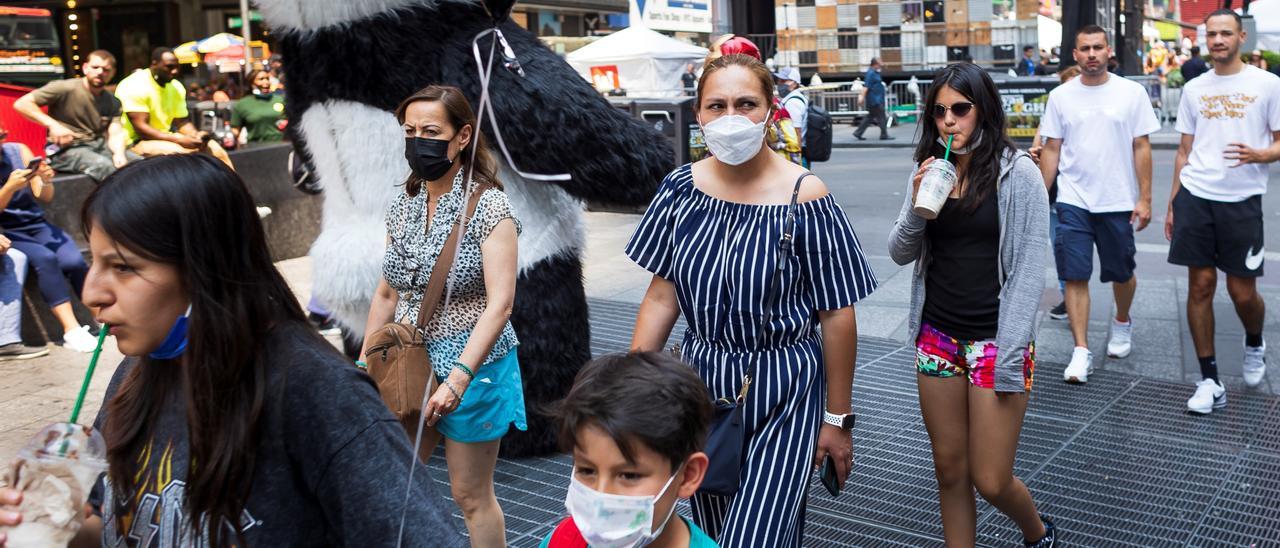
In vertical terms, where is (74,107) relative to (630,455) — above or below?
above

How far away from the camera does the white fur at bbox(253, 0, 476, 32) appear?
4.82 m

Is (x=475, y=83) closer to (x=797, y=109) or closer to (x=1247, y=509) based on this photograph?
(x=1247, y=509)

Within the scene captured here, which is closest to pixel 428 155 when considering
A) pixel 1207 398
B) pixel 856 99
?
pixel 1207 398

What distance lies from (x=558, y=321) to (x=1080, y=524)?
6.83 feet

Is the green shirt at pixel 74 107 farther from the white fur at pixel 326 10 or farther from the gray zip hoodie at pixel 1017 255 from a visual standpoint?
the gray zip hoodie at pixel 1017 255

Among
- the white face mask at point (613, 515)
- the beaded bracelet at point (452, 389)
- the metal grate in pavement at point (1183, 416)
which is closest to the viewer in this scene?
the white face mask at point (613, 515)

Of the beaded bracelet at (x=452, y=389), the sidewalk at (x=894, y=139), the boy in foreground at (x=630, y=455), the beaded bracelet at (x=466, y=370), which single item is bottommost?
the sidewalk at (x=894, y=139)

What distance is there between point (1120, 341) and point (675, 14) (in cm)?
652

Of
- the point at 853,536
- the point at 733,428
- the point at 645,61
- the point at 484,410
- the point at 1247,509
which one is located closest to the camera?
the point at 733,428

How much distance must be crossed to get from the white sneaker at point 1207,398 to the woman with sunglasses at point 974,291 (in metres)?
2.32

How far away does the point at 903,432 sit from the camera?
5855 millimetres

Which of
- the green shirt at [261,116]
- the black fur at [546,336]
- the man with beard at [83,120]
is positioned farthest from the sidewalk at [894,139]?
the black fur at [546,336]

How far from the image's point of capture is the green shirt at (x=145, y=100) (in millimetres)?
10164

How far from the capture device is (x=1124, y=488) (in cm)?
504
